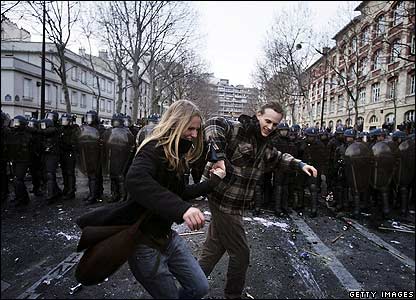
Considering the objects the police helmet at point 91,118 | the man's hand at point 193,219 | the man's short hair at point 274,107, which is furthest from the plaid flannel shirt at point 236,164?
the police helmet at point 91,118

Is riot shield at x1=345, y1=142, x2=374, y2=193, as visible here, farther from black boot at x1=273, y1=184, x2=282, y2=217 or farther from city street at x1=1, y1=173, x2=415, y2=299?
black boot at x1=273, y1=184, x2=282, y2=217

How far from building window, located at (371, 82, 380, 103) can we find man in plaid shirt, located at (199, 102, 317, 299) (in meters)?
28.4

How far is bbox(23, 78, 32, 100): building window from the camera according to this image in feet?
91.2

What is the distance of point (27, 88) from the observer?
28.1 meters

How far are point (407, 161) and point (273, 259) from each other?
12.1 feet

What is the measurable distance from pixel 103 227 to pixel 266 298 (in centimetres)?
207

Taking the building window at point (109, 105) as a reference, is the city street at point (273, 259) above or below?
below

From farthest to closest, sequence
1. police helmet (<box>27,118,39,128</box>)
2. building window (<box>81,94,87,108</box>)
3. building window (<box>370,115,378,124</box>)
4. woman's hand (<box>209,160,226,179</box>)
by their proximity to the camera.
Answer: building window (<box>81,94,87,108</box>)
building window (<box>370,115,378,124</box>)
police helmet (<box>27,118,39,128</box>)
woman's hand (<box>209,160,226,179</box>)

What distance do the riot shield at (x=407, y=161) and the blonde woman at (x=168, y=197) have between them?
5202 mm

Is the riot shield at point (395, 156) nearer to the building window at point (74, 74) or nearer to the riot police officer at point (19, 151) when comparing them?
the riot police officer at point (19, 151)

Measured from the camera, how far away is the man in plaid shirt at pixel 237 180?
270 cm

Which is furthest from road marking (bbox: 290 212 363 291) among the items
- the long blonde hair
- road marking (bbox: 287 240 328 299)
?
the long blonde hair

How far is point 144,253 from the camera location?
1909 millimetres

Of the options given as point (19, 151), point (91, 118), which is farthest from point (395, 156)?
point (19, 151)
